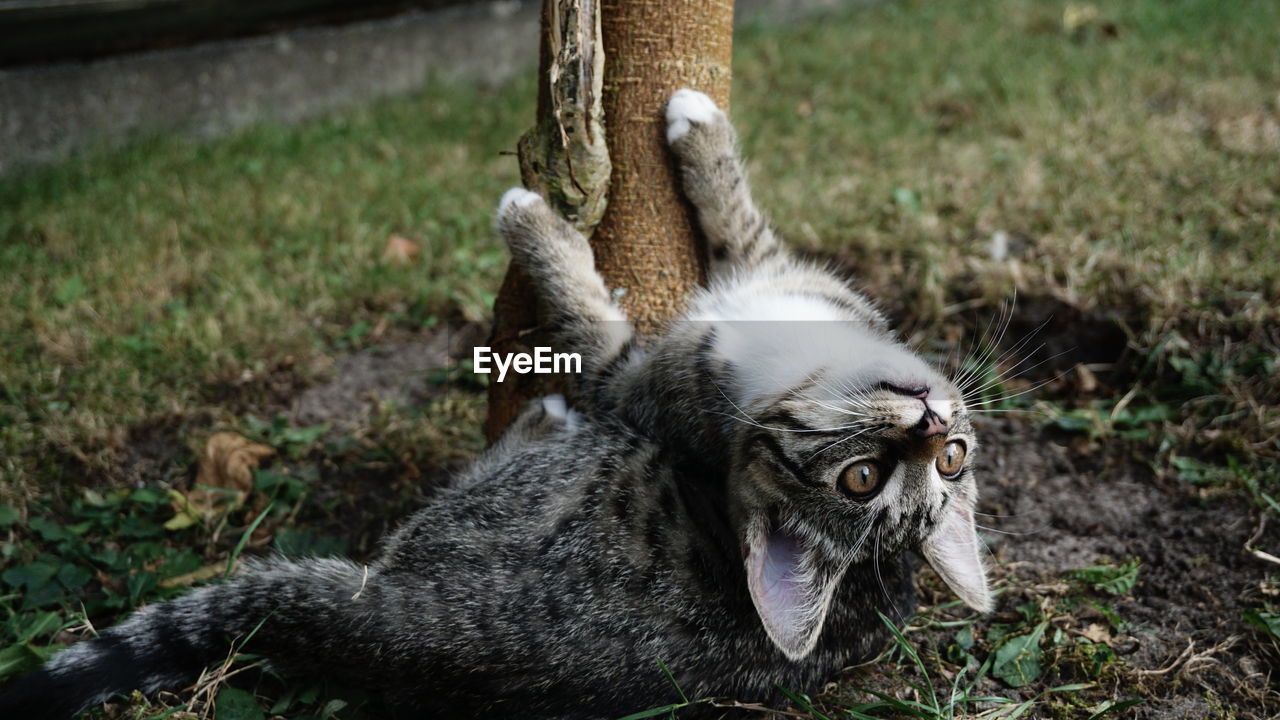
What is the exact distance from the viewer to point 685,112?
102 inches

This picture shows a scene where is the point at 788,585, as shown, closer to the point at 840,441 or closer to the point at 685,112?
the point at 840,441

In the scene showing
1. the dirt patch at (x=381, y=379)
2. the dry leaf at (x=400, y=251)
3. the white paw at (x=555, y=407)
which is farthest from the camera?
the dry leaf at (x=400, y=251)

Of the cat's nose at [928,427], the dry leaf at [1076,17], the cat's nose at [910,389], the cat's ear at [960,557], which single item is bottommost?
the cat's ear at [960,557]

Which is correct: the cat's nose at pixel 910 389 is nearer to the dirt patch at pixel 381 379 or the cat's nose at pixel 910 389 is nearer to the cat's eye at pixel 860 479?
the cat's eye at pixel 860 479

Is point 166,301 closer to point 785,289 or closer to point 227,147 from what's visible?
point 227,147

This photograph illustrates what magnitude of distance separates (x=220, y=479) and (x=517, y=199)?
4.32 ft

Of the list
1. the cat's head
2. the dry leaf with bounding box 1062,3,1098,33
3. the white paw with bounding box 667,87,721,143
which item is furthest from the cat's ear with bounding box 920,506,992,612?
the dry leaf with bounding box 1062,3,1098,33

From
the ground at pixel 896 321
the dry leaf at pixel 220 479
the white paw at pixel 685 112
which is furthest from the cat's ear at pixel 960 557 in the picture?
the dry leaf at pixel 220 479

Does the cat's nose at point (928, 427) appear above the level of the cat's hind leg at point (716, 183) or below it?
below

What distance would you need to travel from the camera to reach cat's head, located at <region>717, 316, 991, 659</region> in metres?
2.10

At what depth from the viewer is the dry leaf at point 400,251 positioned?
157 inches

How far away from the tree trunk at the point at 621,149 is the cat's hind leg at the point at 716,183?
1.8 inches

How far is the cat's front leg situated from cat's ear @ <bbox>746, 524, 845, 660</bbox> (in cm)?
74

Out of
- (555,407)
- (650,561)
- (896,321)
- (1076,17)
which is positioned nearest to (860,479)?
(650,561)
